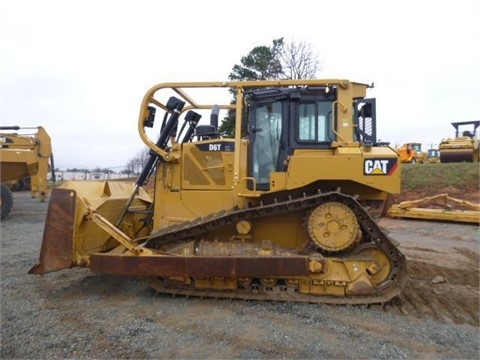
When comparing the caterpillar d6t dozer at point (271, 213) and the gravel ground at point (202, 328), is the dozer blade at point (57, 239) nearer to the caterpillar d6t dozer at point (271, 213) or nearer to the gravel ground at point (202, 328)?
the caterpillar d6t dozer at point (271, 213)

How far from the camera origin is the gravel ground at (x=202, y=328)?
11.6ft

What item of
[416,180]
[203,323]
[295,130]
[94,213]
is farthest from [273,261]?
[416,180]

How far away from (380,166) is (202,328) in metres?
2.83

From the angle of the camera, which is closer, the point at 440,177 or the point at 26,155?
the point at 26,155

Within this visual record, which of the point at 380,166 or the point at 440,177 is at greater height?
the point at 380,166

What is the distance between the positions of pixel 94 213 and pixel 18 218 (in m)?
9.61

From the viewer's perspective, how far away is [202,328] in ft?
13.2

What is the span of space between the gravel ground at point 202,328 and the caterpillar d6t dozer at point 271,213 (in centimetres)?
30

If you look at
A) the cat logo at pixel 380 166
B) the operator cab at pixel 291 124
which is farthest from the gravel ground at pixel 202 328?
the operator cab at pixel 291 124

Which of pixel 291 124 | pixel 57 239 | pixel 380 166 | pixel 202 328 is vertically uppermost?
pixel 291 124

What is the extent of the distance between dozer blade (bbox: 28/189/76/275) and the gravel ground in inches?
17.1

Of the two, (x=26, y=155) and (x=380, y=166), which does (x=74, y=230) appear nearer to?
(x=380, y=166)

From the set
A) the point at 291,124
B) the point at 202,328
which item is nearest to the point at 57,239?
the point at 202,328

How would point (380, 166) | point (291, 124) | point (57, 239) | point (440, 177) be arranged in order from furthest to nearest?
point (440, 177) → point (291, 124) → point (57, 239) → point (380, 166)
